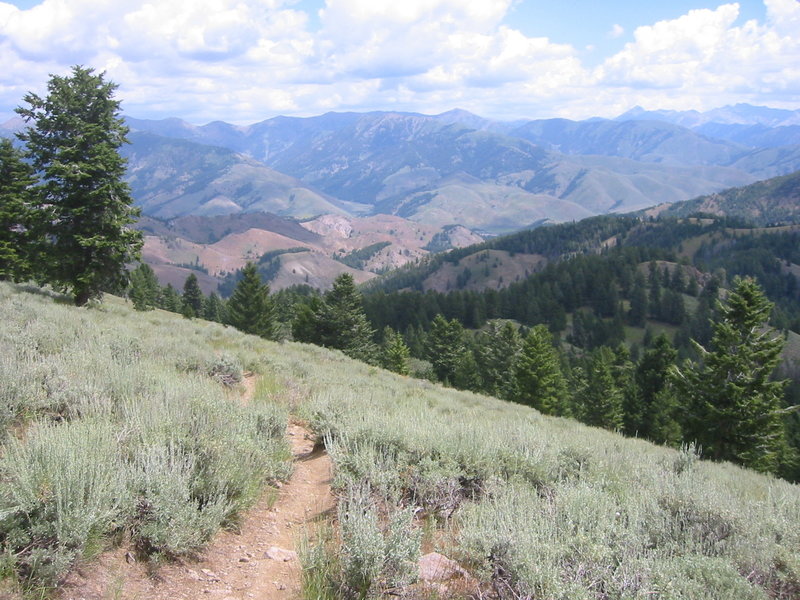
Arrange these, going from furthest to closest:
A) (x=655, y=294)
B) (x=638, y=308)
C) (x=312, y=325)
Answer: (x=655, y=294) < (x=638, y=308) < (x=312, y=325)

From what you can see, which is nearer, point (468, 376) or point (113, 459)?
point (113, 459)

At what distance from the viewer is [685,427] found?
1067 inches

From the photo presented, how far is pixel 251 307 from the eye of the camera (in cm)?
5762

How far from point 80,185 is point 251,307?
38.3 metres

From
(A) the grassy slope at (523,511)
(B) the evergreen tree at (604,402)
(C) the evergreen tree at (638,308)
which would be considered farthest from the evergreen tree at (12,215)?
(C) the evergreen tree at (638,308)

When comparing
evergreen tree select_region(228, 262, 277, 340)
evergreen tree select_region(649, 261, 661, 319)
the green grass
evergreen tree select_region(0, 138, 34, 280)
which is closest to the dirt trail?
the green grass

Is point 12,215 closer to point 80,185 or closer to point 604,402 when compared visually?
point 80,185

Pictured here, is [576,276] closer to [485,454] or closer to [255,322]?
[255,322]

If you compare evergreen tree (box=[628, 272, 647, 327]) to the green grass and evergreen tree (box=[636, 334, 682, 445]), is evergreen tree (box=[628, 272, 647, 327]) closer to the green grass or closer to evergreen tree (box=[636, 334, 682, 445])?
evergreen tree (box=[636, 334, 682, 445])

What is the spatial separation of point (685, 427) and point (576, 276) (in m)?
141

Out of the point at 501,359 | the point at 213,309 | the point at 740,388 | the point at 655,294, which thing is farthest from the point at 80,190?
the point at 655,294

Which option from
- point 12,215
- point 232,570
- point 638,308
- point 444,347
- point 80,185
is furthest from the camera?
point 638,308

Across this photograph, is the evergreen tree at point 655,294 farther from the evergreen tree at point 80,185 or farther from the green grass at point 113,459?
the green grass at point 113,459

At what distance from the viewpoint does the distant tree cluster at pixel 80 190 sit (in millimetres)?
19828
